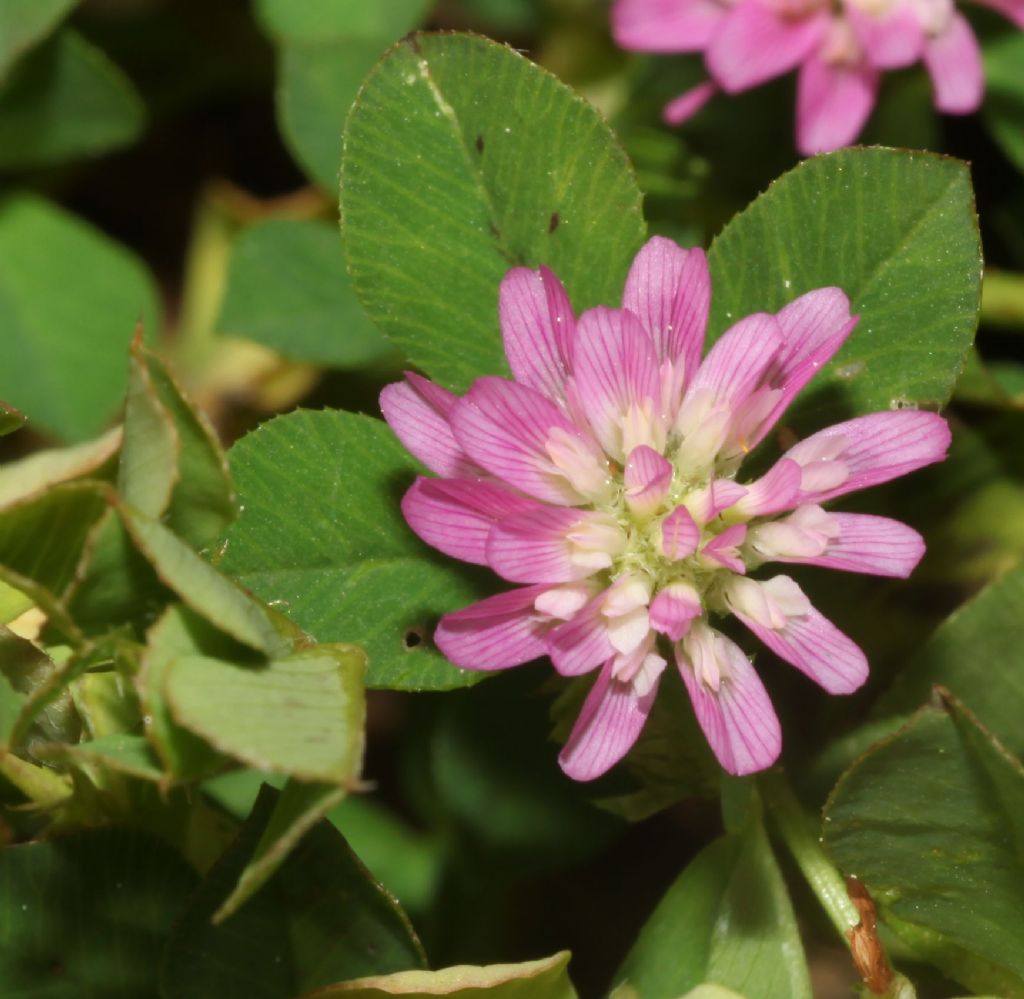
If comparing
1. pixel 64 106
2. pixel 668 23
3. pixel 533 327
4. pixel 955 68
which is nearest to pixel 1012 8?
pixel 955 68

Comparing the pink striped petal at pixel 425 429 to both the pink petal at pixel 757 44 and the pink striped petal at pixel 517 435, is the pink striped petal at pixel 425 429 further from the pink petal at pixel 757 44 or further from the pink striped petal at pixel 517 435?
the pink petal at pixel 757 44

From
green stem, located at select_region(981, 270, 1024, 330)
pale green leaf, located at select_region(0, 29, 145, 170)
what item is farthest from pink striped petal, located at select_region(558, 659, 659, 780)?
pale green leaf, located at select_region(0, 29, 145, 170)

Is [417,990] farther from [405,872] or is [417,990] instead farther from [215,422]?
[215,422]

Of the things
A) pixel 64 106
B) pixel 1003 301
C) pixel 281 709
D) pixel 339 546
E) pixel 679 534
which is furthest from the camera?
pixel 64 106

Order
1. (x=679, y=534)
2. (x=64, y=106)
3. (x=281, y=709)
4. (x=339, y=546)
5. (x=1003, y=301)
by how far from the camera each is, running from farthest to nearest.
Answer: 1. (x=64, y=106)
2. (x=1003, y=301)
3. (x=339, y=546)
4. (x=679, y=534)
5. (x=281, y=709)

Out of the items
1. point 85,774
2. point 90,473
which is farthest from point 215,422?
point 85,774

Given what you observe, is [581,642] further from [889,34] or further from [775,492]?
[889,34]
